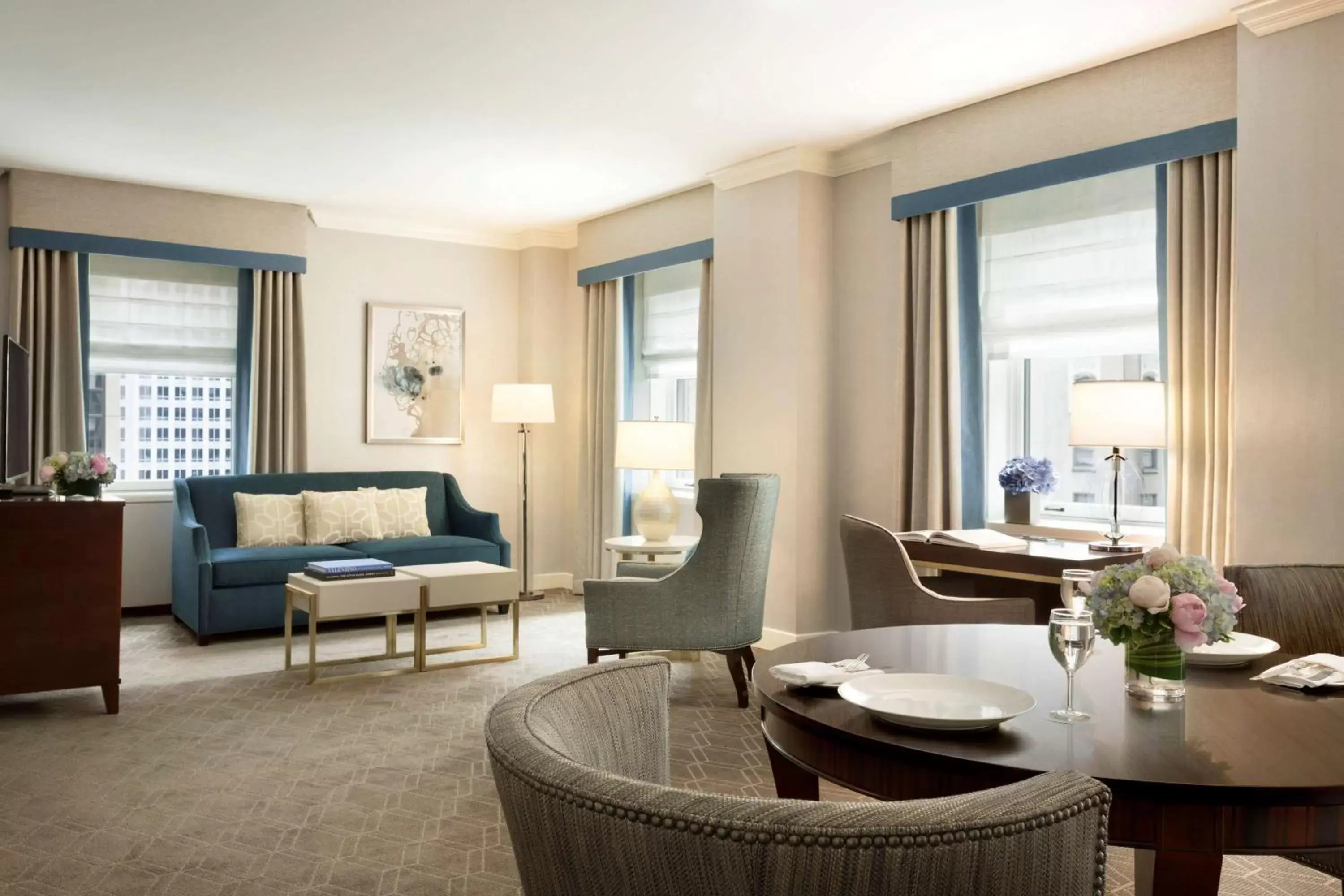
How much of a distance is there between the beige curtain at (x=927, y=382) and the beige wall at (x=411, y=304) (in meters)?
3.61

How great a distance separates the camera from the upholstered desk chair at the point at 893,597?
356cm

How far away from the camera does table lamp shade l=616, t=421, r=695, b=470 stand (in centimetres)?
577

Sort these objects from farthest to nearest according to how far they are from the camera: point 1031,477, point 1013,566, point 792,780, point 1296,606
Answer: point 1031,477
point 1013,566
point 1296,606
point 792,780

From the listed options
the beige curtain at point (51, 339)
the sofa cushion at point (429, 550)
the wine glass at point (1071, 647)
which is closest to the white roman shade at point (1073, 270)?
the wine glass at point (1071, 647)

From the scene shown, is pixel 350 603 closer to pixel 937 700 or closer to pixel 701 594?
pixel 701 594

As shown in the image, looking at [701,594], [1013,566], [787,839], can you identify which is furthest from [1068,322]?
[787,839]

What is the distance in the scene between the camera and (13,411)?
5.11 meters

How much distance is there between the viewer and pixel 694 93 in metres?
4.82

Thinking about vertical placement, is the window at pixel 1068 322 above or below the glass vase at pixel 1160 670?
above

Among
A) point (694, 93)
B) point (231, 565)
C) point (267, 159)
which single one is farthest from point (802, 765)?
point (267, 159)

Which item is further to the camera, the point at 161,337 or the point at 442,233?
the point at 442,233

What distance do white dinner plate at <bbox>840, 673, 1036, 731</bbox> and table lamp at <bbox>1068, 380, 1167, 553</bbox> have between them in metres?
2.50

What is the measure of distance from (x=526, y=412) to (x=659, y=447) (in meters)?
1.73

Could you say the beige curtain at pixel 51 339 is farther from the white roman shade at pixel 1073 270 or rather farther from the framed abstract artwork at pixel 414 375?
the white roman shade at pixel 1073 270
